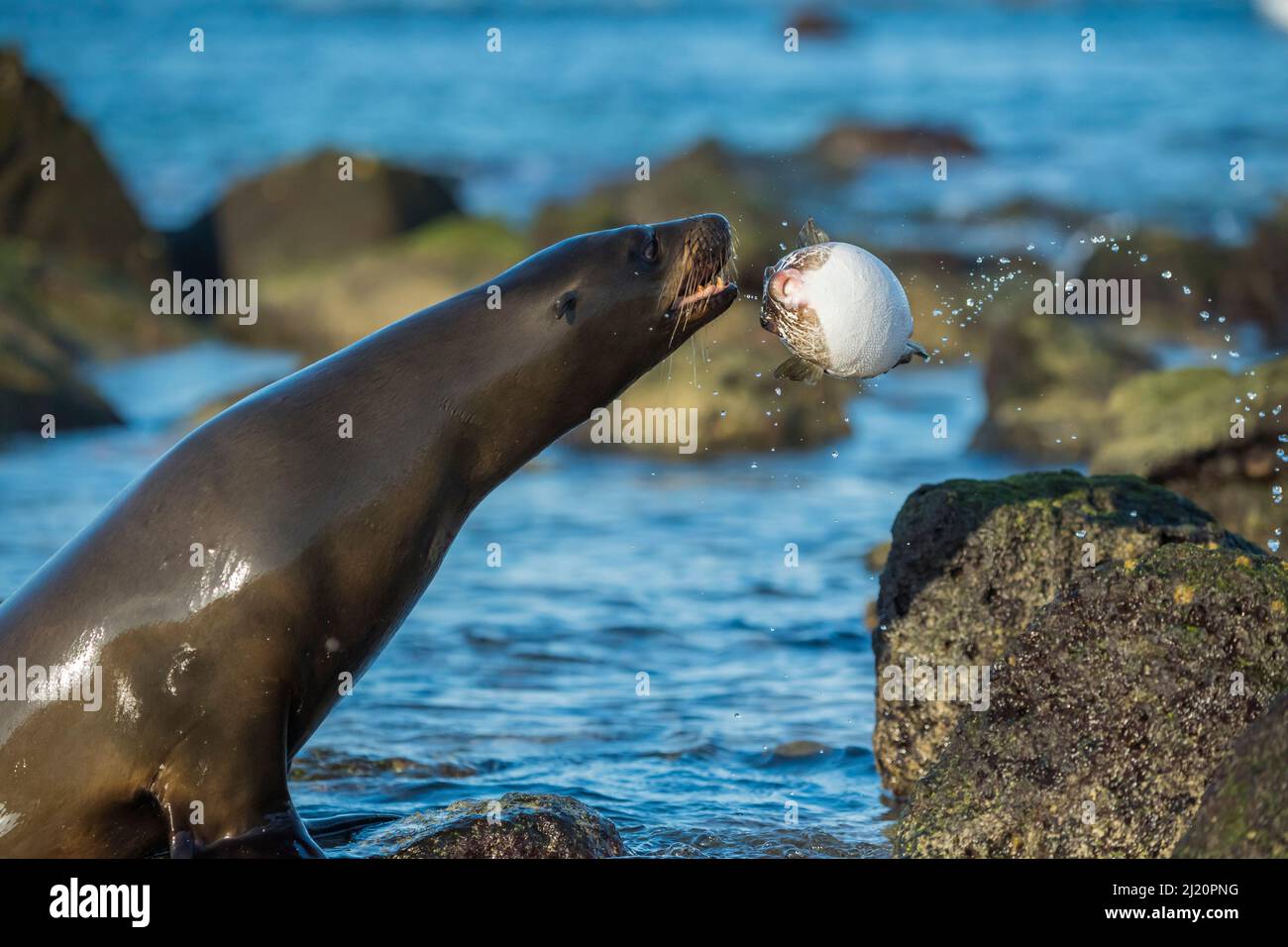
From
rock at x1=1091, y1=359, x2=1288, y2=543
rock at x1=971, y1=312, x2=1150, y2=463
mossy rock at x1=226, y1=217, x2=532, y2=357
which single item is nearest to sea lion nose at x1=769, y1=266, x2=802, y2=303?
rock at x1=1091, y1=359, x2=1288, y2=543

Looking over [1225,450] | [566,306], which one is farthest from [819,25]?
[566,306]

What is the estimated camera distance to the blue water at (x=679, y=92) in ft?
113

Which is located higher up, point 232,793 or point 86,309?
point 86,309

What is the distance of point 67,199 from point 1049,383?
44.6ft

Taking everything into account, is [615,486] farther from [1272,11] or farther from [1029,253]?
[1272,11]

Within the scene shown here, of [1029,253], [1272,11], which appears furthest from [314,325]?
[1272,11]

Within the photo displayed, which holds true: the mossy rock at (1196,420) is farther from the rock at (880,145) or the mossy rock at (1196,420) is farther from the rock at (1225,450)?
the rock at (880,145)

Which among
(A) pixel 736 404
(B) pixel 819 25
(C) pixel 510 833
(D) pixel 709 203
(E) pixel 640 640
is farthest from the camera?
(B) pixel 819 25

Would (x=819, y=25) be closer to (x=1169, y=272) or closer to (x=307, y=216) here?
(x=307, y=216)

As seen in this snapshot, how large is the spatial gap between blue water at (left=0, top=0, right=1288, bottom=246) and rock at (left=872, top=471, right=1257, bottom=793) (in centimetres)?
2048

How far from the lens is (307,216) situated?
2445 cm

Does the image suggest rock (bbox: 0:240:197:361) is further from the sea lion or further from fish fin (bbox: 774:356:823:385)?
fish fin (bbox: 774:356:823:385)
